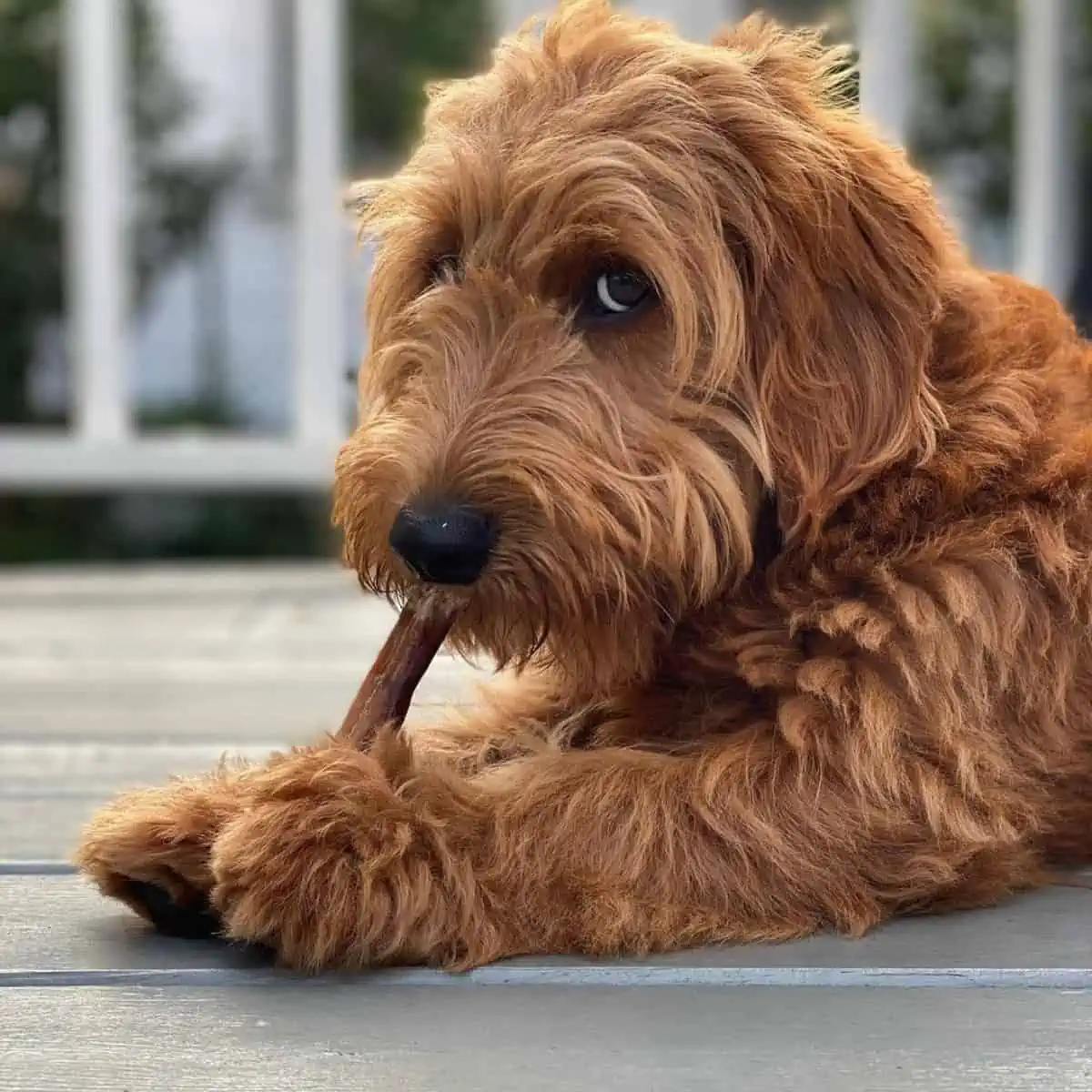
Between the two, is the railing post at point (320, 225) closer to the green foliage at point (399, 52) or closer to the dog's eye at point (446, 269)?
the green foliage at point (399, 52)

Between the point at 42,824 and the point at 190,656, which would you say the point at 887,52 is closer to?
the point at 190,656

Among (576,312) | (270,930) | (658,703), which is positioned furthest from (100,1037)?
(576,312)

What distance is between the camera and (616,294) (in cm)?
194

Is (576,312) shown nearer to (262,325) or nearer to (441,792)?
(441,792)

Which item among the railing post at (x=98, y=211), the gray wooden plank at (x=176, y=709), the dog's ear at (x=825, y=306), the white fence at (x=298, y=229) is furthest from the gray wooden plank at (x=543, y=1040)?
the railing post at (x=98, y=211)

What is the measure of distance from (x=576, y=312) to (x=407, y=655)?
0.46 metres

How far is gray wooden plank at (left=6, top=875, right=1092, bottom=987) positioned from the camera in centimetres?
159

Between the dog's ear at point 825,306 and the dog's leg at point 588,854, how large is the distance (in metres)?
0.34

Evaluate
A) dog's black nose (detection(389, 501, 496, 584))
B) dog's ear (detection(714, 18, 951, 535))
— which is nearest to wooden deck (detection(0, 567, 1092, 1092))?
dog's black nose (detection(389, 501, 496, 584))

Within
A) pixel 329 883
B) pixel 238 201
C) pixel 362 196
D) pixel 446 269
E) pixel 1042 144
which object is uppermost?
pixel 238 201

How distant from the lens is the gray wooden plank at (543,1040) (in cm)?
134

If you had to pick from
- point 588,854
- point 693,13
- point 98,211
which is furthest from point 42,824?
point 98,211

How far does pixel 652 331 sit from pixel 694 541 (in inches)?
10.7

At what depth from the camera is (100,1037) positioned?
145 cm
